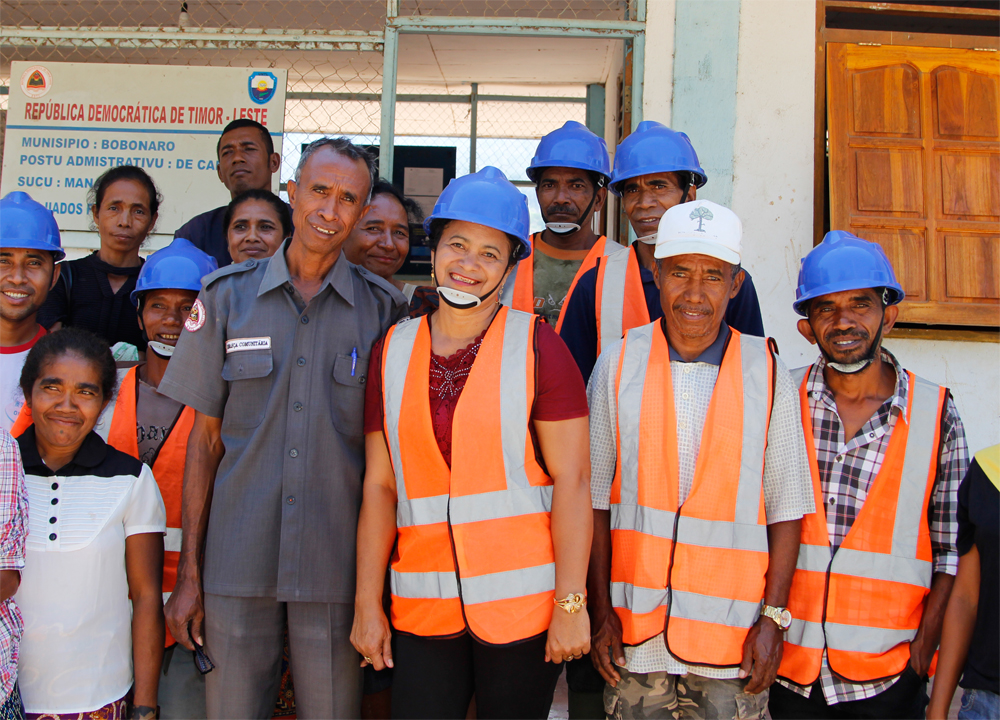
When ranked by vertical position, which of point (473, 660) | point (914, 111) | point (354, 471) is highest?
point (914, 111)

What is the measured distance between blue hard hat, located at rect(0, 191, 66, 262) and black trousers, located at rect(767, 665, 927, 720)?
3384mm

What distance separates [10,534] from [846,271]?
2.75m

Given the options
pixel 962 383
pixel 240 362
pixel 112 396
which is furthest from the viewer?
pixel 962 383

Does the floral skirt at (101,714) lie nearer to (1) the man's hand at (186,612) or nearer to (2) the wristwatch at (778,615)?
(1) the man's hand at (186,612)

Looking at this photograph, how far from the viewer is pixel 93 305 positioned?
11.6ft

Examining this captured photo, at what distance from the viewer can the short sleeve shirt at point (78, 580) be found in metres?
2.32

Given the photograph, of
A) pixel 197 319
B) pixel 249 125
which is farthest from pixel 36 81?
pixel 197 319

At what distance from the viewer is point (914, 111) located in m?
→ 4.61

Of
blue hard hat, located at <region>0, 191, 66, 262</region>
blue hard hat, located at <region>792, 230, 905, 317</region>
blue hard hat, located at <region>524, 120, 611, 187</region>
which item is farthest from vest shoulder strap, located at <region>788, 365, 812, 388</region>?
blue hard hat, located at <region>0, 191, 66, 262</region>

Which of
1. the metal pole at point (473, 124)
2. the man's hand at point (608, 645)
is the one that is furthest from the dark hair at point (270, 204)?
the metal pole at point (473, 124)

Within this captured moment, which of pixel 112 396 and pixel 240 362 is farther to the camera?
pixel 112 396

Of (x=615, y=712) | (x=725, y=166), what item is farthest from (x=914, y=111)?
(x=615, y=712)

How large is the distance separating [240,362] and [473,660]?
3.86 ft

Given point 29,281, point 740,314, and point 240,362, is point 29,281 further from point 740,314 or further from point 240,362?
point 740,314
